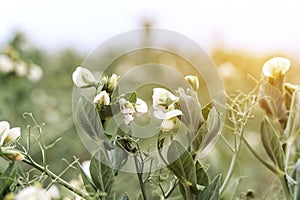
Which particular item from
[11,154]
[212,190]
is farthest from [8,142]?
[212,190]

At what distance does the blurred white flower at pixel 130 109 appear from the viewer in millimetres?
347

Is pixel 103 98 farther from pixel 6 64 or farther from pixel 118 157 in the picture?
pixel 6 64

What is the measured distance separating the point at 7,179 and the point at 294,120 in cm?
20

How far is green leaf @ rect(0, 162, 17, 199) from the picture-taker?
0.32 metres

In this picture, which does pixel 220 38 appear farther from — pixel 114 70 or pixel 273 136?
pixel 273 136

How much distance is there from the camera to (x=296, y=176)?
38cm

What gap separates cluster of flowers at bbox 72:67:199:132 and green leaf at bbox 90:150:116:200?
3cm

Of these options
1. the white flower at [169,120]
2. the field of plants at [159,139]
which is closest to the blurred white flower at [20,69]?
the field of plants at [159,139]

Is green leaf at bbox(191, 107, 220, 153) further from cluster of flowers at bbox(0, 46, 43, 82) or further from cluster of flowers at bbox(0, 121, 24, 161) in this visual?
cluster of flowers at bbox(0, 46, 43, 82)

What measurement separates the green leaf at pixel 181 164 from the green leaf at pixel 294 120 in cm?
10

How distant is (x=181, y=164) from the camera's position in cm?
34

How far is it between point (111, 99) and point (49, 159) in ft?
2.47

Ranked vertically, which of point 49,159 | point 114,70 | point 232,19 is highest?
point 232,19

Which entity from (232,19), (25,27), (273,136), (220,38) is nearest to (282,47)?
(220,38)
